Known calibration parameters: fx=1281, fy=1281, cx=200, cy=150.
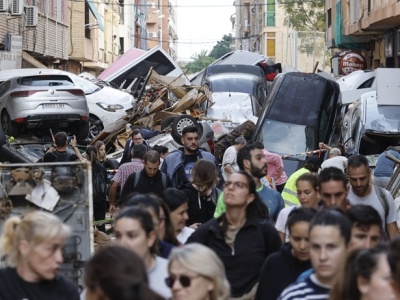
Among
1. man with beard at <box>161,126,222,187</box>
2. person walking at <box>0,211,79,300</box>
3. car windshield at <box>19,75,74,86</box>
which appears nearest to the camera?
person walking at <box>0,211,79,300</box>

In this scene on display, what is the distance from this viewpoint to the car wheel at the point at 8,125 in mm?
27156

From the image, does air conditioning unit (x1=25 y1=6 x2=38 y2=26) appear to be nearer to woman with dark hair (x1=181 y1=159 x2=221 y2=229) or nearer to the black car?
the black car

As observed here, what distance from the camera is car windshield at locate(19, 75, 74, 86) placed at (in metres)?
27.5

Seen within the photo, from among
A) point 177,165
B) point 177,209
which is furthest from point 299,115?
point 177,209

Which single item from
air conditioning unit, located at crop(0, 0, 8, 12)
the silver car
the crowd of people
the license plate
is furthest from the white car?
the crowd of people

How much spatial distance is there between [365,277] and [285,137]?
61.2 ft

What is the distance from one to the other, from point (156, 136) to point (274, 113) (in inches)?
93.4

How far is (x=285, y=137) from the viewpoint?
2417cm

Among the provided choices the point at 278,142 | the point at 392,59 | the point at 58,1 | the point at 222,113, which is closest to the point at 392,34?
the point at 392,59

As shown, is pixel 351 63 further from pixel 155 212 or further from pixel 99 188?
pixel 155 212

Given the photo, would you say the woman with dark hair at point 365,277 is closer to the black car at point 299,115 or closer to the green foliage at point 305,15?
the black car at point 299,115

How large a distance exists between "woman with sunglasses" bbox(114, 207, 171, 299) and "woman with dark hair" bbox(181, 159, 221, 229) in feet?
14.4

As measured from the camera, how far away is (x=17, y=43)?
108ft

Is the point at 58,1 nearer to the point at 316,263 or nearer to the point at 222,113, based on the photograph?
the point at 222,113
